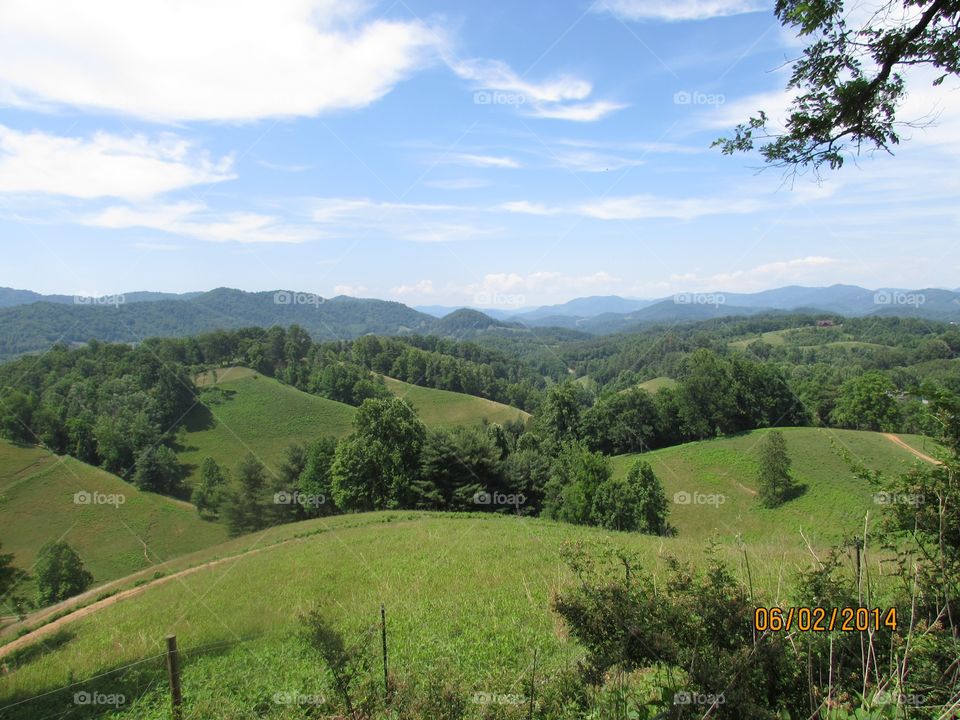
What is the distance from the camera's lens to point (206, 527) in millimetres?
50344

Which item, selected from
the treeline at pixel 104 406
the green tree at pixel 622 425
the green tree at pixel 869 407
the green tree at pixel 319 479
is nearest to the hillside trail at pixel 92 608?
the green tree at pixel 319 479

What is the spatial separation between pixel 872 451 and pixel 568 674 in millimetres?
50534

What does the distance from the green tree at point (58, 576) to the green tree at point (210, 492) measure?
14.3 m

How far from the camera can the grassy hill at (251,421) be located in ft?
221

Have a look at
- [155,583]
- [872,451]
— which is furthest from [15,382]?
[872,451]

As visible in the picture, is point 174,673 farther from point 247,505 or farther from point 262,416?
point 262,416

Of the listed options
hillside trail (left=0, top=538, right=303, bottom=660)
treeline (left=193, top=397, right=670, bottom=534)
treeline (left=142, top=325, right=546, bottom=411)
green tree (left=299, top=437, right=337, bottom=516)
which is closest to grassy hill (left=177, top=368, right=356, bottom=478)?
treeline (left=142, top=325, right=546, bottom=411)

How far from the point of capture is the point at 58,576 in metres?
36.0

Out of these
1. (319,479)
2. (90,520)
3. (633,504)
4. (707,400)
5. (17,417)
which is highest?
(707,400)

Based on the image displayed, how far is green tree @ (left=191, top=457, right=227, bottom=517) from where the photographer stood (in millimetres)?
51906

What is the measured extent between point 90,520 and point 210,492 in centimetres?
1060

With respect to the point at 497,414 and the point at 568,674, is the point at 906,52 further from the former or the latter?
the point at 497,414

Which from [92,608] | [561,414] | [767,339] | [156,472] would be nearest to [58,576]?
[156,472]
